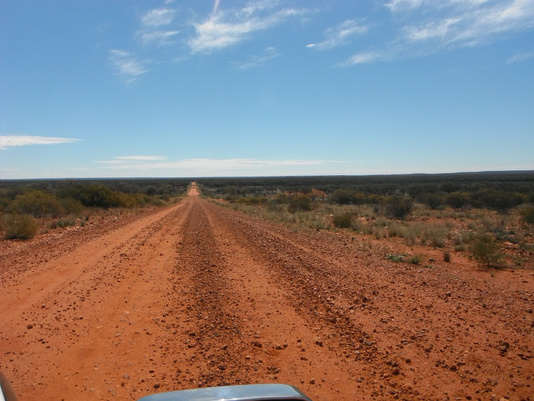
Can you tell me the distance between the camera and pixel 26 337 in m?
6.14

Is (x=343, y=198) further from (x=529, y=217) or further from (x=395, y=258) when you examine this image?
(x=395, y=258)

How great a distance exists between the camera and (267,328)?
6.38 m

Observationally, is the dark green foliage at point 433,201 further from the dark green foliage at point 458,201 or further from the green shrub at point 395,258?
the green shrub at point 395,258

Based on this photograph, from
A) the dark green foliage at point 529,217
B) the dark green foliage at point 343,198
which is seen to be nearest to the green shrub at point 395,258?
the dark green foliage at point 529,217

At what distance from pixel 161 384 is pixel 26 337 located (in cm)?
280

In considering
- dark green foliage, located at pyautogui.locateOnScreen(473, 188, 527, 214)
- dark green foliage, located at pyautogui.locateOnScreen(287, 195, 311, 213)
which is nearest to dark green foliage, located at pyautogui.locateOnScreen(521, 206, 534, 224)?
dark green foliage, located at pyautogui.locateOnScreen(473, 188, 527, 214)

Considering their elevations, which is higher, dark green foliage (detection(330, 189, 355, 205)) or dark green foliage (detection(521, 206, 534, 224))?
dark green foliage (detection(521, 206, 534, 224))

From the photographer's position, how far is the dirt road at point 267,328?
15.7 feet

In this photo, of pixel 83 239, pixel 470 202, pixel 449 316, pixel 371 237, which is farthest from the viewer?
pixel 470 202

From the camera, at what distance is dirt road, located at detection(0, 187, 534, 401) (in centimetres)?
477

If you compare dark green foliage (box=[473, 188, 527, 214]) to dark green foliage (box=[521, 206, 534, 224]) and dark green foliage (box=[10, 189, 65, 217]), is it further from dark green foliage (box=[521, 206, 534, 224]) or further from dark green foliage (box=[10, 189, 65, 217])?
dark green foliage (box=[10, 189, 65, 217])

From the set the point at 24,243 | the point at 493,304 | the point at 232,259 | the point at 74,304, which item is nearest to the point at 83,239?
the point at 24,243

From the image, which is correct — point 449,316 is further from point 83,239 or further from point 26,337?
point 83,239

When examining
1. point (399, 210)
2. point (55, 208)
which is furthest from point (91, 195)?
point (399, 210)
